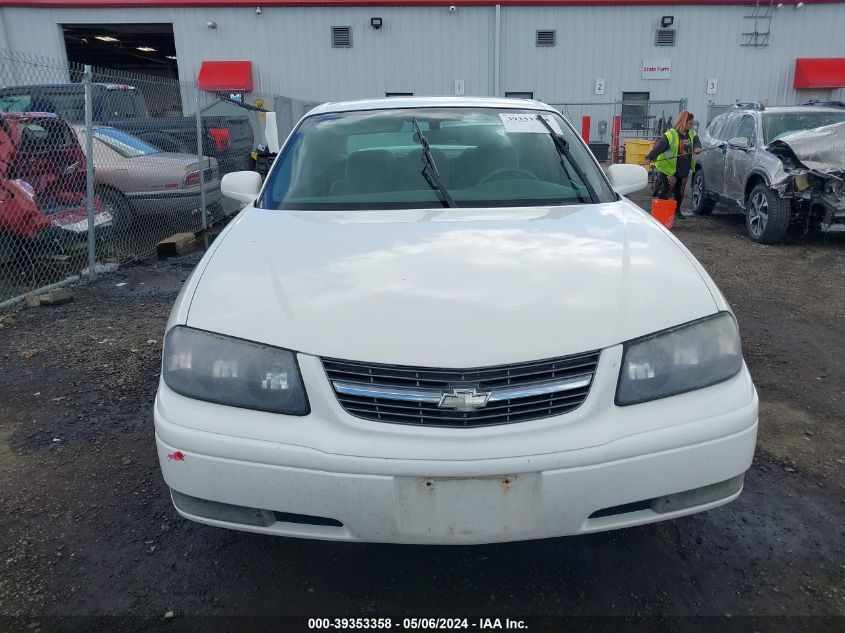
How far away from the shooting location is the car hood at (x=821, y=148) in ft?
22.7

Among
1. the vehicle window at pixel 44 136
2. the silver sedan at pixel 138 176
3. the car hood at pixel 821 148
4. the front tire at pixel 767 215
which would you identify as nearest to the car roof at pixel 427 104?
the vehicle window at pixel 44 136

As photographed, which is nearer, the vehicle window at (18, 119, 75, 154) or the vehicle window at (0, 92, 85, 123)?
the vehicle window at (18, 119, 75, 154)

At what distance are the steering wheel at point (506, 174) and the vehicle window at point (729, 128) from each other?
7223 mm

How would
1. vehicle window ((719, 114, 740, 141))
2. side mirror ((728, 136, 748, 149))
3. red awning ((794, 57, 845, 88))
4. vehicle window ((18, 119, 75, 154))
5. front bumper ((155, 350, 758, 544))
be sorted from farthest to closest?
red awning ((794, 57, 845, 88)), vehicle window ((719, 114, 740, 141)), side mirror ((728, 136, 748, 149)), vehicle window ((18, 119, 75, 154)), front bumper ((155, 350, 758, 544))

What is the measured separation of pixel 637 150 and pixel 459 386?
15.5 m

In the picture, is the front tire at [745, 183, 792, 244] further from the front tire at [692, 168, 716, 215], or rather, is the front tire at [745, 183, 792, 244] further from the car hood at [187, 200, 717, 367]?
the car hood at [187, 200, 717, 367]

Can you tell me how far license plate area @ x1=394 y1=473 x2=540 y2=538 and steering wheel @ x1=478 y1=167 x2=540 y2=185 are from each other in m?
1.78

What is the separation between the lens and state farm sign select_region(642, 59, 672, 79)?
20.3 m

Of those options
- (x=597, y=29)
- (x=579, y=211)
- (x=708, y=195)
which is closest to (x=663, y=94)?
(x=597, y=29)

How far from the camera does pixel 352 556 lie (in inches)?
90.6

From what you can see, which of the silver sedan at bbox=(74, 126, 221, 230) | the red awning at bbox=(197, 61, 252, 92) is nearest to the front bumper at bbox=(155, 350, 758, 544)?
the silver sedan at bbox=(74, 126, 221, 230)

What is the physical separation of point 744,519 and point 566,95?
20154 mm

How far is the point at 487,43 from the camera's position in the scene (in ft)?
65.7

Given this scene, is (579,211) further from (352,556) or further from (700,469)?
(352,556)
